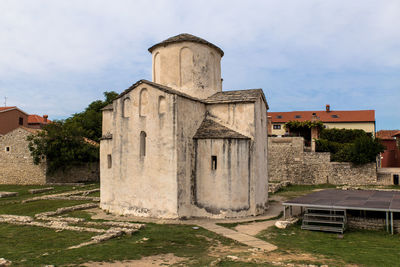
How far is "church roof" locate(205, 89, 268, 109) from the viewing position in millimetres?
15761

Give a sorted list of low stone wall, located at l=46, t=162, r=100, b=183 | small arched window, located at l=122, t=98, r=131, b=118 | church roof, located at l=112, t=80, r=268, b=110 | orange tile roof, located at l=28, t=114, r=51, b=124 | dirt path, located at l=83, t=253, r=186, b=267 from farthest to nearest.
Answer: orange tile roof, located at l=28, t=114, r=51, b=124, low stone wall, located at l=46, t=162, r=100, b=183, small arched window, located at l=122, t=98, r=131, b=118, church roof, located at l=112, t=80, r=268, b=110, dirt path, located at l=83, t=253, r=186, b=267

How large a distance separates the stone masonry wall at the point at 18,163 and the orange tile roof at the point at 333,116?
35.5 m

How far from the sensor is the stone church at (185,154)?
14.5 meters

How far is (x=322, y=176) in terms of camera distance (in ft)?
100

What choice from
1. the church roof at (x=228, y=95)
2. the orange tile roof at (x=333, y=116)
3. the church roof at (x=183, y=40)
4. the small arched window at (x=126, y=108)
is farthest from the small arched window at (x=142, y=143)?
the orange tile roof at (x=333, y=116)

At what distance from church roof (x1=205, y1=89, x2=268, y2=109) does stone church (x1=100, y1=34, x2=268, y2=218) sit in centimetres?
5

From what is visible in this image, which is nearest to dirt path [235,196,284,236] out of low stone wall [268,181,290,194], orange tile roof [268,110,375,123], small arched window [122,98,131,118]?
small arched window [122,98,131,118]

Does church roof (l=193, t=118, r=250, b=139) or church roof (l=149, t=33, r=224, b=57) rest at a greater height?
church roof (l=149, t=33, r=224, b=57)

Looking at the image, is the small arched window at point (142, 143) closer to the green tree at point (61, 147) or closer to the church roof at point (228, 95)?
the church roof at point (228, 95)

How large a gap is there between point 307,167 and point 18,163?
2827cm

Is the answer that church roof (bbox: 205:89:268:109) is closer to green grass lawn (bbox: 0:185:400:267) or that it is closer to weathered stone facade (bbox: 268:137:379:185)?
green grass lawn (bbox: 0:185:400:267)

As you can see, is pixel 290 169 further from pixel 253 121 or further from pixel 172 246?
pixel 172 246

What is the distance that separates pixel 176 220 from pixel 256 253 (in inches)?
214

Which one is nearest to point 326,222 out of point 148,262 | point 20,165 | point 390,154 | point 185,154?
point 185,154
